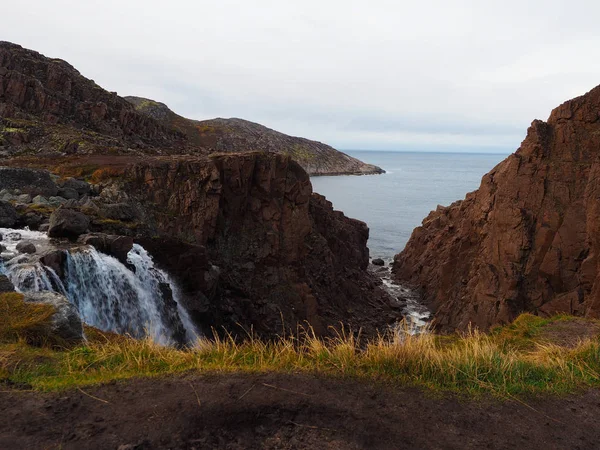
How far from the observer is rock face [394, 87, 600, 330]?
25438 mm

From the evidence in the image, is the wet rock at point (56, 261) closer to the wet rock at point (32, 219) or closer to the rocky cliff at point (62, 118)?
the wet rock at point (32, 219)

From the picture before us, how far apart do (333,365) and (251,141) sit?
146 m

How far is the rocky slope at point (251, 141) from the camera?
13438 cm

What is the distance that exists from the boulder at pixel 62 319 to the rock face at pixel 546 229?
916 inches

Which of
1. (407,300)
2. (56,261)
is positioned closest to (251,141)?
(407,300)

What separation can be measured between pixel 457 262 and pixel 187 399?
33867mm

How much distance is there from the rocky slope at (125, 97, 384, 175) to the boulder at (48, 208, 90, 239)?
292ft

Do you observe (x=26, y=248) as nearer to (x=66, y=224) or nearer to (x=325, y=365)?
(x=66, y=224)

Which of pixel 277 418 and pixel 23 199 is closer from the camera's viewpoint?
pixel 277 418

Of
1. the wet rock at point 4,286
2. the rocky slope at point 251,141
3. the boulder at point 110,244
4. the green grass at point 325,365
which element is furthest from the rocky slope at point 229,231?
the rocky slope at point 251,141

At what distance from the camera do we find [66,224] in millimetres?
20453

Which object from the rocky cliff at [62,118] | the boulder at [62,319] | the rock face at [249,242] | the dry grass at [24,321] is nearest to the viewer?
the dry grass at [24,321]

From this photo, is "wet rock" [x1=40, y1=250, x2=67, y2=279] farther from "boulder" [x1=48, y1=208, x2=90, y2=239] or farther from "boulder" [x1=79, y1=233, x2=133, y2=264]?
"boulder" [x1=48, y1=208, x2=90, y2=239]

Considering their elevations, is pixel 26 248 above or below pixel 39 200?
below
